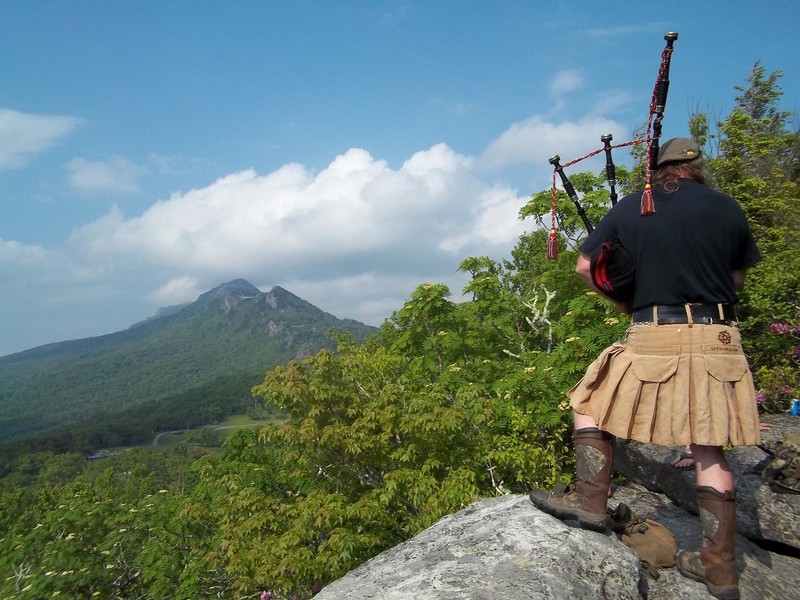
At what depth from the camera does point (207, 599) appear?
11422 millimetres

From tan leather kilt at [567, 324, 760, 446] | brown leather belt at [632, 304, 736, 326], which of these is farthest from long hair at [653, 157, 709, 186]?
tan leather kilt at [567, 324, 760, 446]

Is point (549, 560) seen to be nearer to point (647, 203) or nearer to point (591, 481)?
point (591, 481)

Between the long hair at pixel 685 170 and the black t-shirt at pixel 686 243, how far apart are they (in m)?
0.08

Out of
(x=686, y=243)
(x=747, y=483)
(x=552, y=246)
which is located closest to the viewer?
(x=686, y=243)

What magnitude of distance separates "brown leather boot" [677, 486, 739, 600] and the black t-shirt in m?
1.05

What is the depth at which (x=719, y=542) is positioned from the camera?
273 cm

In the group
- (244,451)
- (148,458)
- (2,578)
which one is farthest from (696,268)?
(148,458)

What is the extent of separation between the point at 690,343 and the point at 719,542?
1.06 m

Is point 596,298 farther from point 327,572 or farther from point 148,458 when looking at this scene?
point 148,458

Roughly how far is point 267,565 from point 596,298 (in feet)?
19.2

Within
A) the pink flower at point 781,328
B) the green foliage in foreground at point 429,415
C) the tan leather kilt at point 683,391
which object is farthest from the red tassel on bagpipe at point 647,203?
the pink flower at point 781,328

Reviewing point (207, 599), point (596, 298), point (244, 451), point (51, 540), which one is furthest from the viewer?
point (51, 540)

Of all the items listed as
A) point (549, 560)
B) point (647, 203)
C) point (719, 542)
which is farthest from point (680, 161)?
point (549, 560)

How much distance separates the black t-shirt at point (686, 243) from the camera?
8.82 ft
